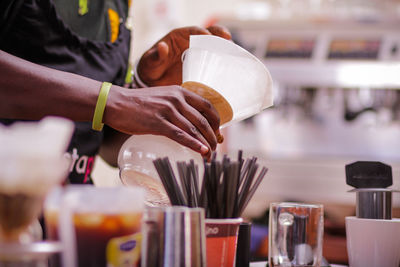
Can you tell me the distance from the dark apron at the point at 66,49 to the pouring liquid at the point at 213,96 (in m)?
0.49

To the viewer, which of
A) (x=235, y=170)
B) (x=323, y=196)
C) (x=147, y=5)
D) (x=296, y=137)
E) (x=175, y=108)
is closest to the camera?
(x=235, y=170)

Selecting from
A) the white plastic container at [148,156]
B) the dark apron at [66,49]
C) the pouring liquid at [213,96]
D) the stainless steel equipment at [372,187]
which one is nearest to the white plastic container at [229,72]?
the pouring liquid at [213,96]

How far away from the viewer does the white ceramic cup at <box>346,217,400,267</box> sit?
3.32ft

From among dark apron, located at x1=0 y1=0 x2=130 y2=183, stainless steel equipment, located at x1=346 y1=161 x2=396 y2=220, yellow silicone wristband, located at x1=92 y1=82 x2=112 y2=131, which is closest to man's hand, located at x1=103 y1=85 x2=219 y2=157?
yellow silicone wristband, located at x1=92 y1=82 x2=112 y2=131

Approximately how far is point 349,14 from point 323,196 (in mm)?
1345

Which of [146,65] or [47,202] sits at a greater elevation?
[146,65]

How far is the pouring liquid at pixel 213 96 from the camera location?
40.4 inches

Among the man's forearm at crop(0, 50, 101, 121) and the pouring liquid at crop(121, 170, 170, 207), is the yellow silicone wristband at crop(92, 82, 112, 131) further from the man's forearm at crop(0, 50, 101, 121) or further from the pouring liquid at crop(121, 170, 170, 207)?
the pouring liquid at crop(121, 170, 170, 207)

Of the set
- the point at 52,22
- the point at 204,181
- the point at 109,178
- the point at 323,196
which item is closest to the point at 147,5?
the point at 109,178

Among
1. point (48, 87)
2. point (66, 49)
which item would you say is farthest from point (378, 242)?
point (66, 49)

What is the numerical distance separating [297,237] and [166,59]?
608 millimetres

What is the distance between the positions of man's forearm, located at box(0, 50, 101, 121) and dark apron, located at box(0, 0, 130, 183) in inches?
12.8

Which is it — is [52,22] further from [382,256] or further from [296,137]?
[296,137]

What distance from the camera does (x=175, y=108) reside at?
3.22 ft
